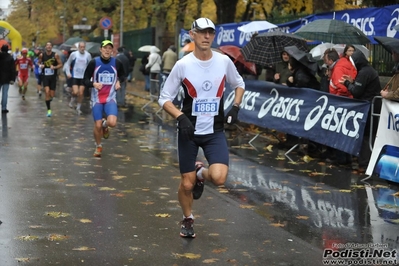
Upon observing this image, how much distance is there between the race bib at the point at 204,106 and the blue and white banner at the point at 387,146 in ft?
14.9

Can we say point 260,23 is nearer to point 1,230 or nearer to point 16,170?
point 16,170

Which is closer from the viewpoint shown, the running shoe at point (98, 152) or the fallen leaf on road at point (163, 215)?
the fallen leaf on road at point (163, 215)

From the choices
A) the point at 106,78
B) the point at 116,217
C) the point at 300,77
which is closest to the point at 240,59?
the point at 300,77

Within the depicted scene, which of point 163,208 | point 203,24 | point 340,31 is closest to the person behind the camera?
point 203,24

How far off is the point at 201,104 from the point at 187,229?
118 centimetres

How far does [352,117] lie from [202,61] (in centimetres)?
589

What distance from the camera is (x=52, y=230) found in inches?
314

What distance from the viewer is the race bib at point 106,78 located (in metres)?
13.9

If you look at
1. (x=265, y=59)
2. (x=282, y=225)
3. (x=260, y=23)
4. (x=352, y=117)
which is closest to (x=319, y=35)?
(x=265, y=59)

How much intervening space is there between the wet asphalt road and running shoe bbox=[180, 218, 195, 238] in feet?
0.24

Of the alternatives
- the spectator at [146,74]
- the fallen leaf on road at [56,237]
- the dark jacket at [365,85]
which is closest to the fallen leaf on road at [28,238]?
the fallen leaf on road at [56,237]

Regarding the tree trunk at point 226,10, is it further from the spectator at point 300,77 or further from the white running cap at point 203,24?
the white running cap at point 203,24

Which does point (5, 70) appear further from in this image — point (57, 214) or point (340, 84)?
point (57, 214)

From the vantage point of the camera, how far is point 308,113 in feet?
47.7
